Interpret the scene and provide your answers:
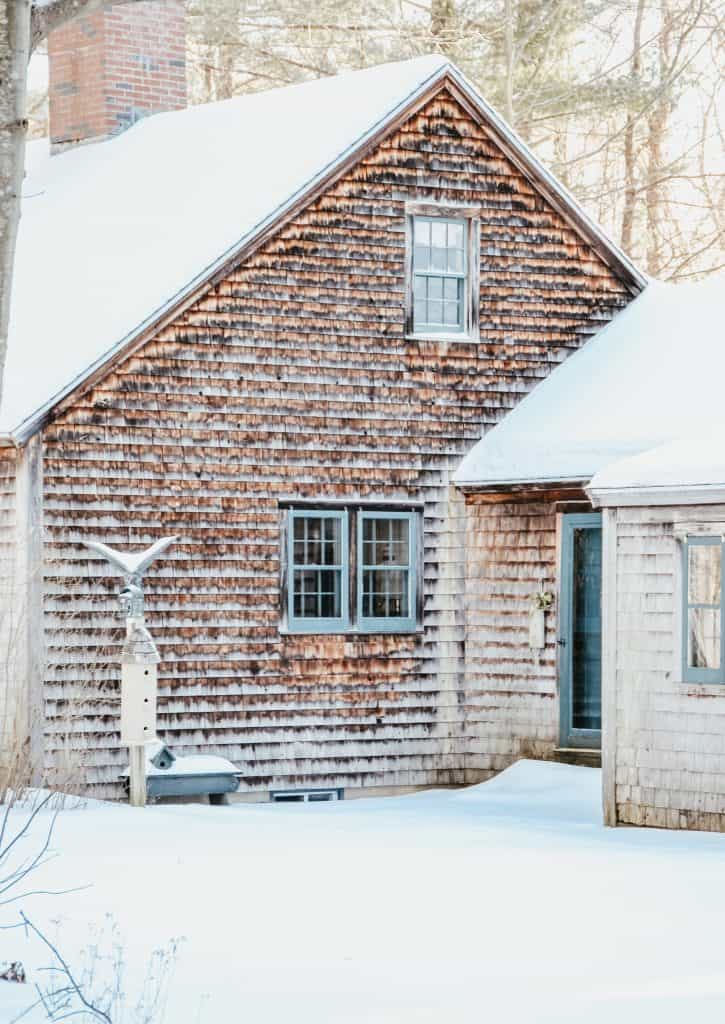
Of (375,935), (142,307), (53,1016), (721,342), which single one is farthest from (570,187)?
(53,1016)

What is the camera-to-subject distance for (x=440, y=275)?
771 inches

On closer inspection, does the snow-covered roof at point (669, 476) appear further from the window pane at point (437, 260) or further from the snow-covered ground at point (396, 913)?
the window pane at point (437, 260)

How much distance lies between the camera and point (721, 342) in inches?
761

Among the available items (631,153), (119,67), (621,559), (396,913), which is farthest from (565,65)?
(396,913)

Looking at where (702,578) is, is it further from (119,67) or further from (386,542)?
(119,67)

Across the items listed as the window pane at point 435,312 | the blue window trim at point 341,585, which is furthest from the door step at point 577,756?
the window pane at point 435,312

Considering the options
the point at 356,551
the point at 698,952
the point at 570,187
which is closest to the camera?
the point at 698,952

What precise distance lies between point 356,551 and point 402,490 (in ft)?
2.49

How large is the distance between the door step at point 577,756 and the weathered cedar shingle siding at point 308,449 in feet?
3.48

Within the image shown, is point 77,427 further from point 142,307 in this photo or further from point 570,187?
point 570,187

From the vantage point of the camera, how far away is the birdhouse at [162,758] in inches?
673

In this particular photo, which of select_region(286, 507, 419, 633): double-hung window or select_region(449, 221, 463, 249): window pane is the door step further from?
select_region(449, 221, 463, 249): window pane

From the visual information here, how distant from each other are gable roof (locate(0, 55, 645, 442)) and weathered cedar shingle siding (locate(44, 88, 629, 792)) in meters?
0.25

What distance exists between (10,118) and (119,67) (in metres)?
14.3
